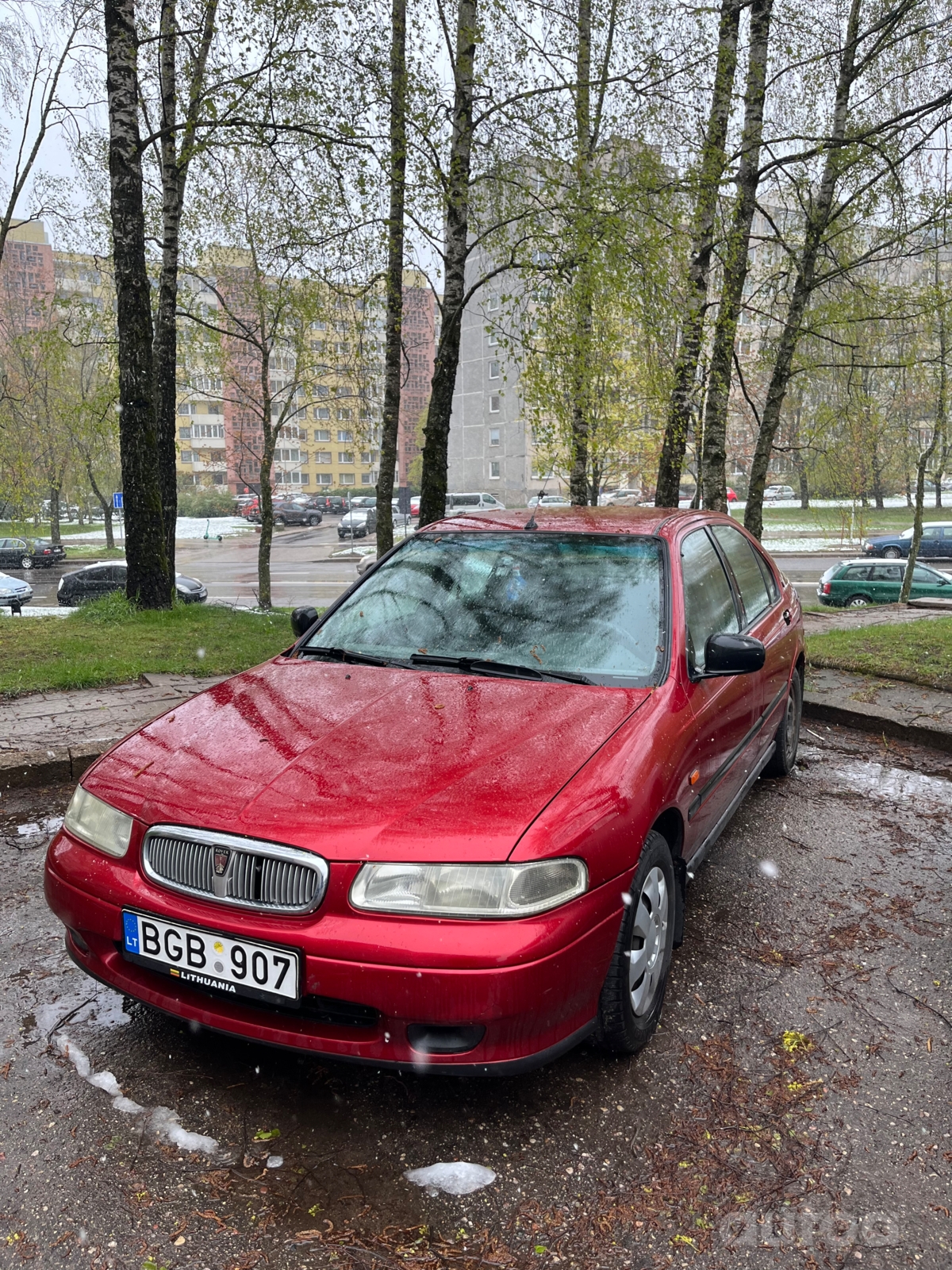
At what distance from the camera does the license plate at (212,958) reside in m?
2.20

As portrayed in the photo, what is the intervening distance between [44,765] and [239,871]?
3397 mm

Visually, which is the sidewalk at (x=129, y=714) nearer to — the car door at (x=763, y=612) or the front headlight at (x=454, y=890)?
the car door at (x=763, y=612)

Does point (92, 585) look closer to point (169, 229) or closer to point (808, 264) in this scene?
point (169, 229)

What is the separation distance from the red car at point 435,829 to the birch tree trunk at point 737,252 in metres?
8.34

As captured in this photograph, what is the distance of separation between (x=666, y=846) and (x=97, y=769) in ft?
5.81

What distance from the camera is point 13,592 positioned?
2706 centimetres

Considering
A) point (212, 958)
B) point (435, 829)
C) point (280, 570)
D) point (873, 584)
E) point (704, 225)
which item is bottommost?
point (280, 570)

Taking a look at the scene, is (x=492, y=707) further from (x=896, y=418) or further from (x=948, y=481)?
(x=948, y=481)

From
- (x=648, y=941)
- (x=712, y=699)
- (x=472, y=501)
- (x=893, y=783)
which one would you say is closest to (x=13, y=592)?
(x=893, y=783)

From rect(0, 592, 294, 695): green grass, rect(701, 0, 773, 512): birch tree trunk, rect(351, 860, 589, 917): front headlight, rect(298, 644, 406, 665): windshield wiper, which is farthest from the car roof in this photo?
rect(701, 0, 773, 512): birch tree trunk

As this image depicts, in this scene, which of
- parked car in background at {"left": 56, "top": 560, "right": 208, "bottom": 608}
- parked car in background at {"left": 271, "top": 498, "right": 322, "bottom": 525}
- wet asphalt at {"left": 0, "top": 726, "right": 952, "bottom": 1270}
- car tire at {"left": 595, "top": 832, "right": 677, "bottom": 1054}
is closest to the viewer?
wet asphalt at {"left": 0, "top": 726, "right": 952, "bottom": 1270}

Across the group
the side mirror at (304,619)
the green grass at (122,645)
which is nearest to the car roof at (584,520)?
the side mirror at (304,619)

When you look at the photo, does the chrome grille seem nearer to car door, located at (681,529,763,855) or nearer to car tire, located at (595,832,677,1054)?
car tire, located at (595,832,677,1054)

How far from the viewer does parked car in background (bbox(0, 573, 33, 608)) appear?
26797 mm
